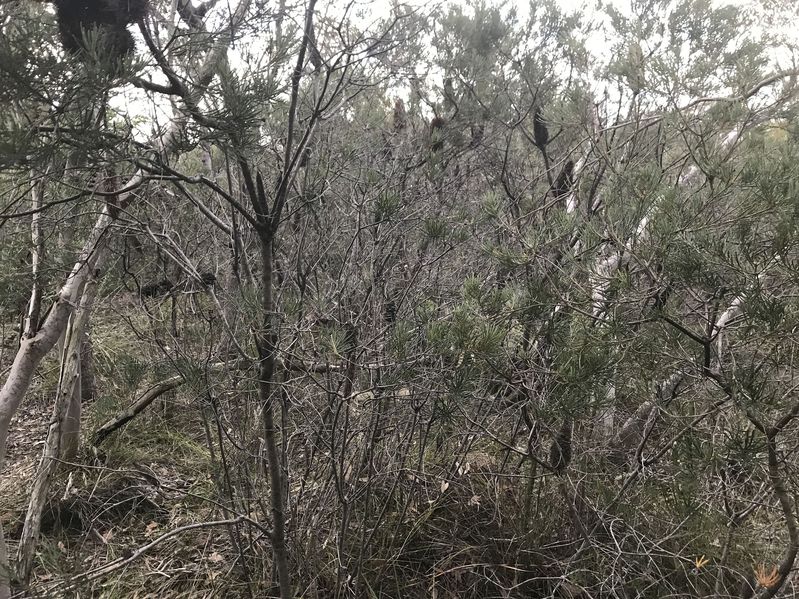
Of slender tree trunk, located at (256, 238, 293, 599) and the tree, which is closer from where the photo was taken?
the tree

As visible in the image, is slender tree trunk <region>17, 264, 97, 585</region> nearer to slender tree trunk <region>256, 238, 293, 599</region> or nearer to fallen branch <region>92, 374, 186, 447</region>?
fallen branch <region>92, 374, 186, 447</region>

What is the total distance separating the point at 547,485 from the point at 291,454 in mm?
1265

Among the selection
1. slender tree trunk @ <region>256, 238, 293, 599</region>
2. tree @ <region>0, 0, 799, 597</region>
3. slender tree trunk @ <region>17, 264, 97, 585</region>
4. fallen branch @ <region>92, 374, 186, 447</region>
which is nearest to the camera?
tree @ <region>0, 0, 799, 597</region>

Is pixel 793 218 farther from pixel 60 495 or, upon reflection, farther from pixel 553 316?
pixel 60 495

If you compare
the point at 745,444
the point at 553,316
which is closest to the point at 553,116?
the point at 553,316

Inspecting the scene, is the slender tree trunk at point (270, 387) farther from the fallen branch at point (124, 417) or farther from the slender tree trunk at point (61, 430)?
the fallen branch at point (124, 417)

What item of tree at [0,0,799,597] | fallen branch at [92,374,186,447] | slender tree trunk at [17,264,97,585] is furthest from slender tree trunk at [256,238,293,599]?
fallen branch at [92,374,186,447]

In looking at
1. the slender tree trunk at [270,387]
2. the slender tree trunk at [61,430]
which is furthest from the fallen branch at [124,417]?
the slender tree trunk at [270,387]

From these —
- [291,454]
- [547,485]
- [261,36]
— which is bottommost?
[547,485]

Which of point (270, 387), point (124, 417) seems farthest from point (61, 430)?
point (270, 387)

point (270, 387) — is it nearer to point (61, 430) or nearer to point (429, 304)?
point (429, 304)

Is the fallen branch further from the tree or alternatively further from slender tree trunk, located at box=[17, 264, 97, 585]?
slender tree trunk, located at box=[17, 264, 97, 585]

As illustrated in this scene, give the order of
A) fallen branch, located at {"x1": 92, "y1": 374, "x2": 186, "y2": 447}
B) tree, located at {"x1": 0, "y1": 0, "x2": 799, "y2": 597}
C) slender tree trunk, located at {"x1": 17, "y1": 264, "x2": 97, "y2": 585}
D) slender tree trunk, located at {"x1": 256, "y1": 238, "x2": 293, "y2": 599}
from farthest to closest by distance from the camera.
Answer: fallen branch, located at {"x1": 92, "y1": 374, "x2": 186, "y2": 447}
slender tree trunk, located at {"x1": 17, "y1": 264, "x2": 97, "y2": 585}
slender tree trunk, located at {"x1": 256, "y1": 238, "x2": 293, "y2": 599}
tree, located at {"x1": 0, "y1": 0, "x2": 799, "y2": 597}

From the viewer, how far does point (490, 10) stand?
4355 millimetres
